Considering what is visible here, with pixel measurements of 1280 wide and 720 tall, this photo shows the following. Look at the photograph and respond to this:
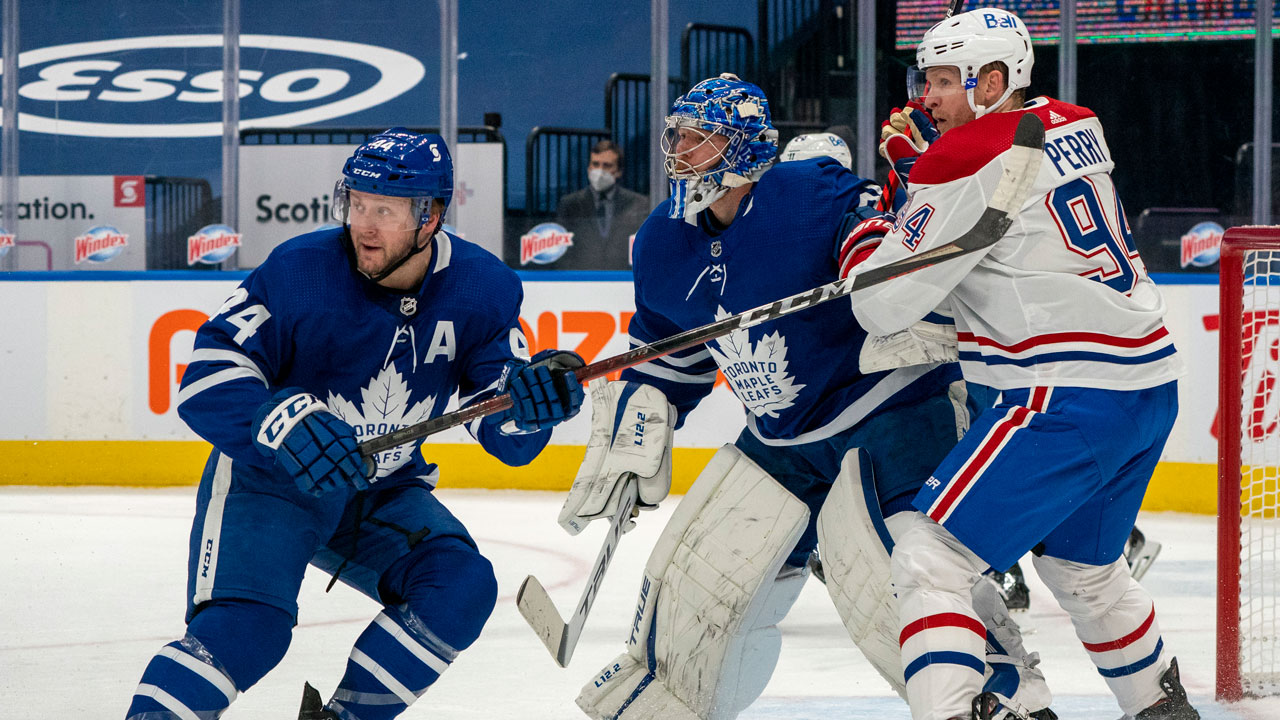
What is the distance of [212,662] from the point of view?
1.81 metres

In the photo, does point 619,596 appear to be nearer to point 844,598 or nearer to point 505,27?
point 844,598

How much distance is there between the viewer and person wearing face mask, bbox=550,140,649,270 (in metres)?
5.78

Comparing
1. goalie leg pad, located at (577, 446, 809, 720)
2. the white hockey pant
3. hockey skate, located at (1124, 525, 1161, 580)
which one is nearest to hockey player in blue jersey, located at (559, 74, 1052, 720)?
goalie leg pad, located at (577, 446, 809, 720)

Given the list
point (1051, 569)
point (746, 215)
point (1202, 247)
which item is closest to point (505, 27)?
point (1202, 247)

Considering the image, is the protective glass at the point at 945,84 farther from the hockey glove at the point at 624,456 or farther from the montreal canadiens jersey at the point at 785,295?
the hockey glove at the point at 624,456

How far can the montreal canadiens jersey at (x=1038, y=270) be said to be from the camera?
1890 millimetres

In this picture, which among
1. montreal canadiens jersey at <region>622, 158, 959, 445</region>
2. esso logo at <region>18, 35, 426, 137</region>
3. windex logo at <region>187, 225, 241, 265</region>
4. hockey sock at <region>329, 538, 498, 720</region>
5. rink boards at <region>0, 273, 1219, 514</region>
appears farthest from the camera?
esso logo at <region>18, 35, 426, 137</region>

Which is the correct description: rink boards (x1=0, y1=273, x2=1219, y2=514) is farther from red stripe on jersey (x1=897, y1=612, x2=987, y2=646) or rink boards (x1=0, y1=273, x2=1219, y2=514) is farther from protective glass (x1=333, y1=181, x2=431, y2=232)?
red stripe on jersey (x1=897, y1=612, x2=987, y2=646)

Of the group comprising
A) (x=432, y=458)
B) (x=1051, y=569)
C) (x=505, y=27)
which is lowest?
(x=432, y=458)

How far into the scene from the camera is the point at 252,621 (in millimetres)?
1864

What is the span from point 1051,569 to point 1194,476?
3217mm

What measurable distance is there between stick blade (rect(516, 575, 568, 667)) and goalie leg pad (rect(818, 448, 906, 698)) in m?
0.48

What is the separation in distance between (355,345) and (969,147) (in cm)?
90

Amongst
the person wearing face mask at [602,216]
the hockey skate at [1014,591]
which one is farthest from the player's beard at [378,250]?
the person wearing face mask at [602,216]
